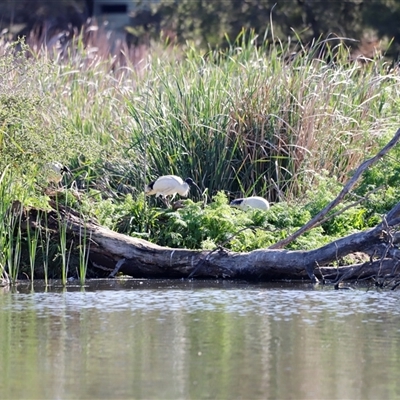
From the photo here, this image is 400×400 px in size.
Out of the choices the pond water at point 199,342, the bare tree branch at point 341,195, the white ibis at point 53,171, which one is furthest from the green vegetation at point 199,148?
the pond water at point 199,342

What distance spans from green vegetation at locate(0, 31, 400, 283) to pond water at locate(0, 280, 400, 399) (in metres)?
1.07

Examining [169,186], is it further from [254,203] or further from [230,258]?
[230,258]

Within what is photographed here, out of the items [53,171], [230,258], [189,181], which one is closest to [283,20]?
[189,181]

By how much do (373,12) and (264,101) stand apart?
1513 centimetres

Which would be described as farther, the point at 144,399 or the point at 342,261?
the point at 342,261

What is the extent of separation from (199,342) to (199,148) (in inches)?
208

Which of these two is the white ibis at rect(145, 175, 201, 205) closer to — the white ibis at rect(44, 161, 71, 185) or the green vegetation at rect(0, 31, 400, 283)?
the green vegetation at rect(0, 31, 400, 283)

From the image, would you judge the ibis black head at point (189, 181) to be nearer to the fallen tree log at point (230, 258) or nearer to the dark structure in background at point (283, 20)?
the fallen tree log at point (230, 258)

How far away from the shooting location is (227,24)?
28.9 meters

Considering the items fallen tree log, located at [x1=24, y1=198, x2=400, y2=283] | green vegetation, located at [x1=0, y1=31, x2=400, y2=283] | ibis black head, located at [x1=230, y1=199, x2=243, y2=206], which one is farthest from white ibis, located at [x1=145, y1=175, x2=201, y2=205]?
fallen tree log, located at [x1=24, y1=198, x2=400, y2=283]

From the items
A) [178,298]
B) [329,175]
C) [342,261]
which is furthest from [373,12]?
[178,298]

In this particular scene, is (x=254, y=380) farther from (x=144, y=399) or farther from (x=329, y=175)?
(x=329, y=175)

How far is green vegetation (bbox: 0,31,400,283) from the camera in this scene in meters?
9.46

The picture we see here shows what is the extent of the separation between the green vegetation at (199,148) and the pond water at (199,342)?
107 centimetres
